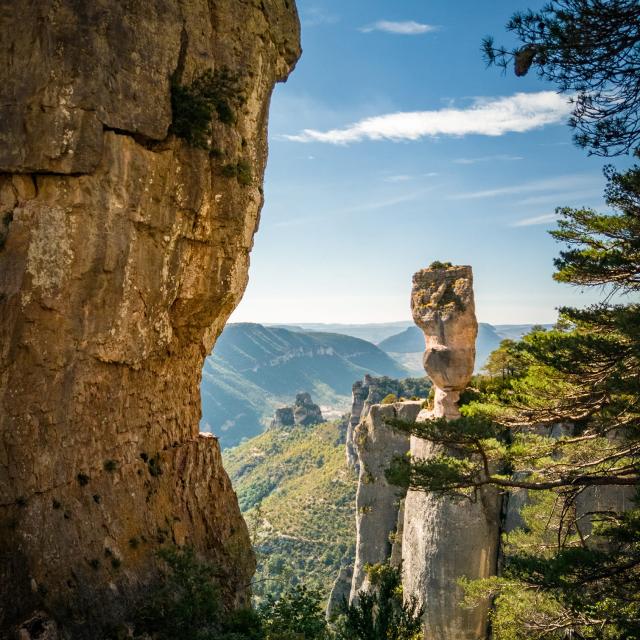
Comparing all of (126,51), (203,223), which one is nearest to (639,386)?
(203,223)

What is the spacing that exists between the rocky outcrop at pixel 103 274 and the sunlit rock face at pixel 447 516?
9.52 m

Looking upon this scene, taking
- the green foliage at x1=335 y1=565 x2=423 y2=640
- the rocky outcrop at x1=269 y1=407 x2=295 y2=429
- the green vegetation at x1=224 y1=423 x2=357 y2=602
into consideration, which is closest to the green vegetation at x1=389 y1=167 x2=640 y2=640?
the green foliage at x1=335 y1=565 x2=423 y2=640

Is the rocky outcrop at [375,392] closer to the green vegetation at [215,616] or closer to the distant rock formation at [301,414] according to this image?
the distant rock formation at [301,414]

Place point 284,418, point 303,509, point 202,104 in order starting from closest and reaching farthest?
1. point 202,104
2. point 303,509
3. point 284,418

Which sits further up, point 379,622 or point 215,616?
point 215,616

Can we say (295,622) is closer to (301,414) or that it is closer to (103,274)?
(103,274)

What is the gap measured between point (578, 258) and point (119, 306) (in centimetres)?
903

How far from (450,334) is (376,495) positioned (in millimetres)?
11824

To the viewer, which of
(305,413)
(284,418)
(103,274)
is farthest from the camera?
(284,418)

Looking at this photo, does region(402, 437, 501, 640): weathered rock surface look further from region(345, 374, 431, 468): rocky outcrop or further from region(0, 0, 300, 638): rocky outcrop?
region(345, 374, 431, 468): rocky outcrop

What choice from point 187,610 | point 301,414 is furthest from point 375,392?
point 187,610

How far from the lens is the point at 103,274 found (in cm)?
1078

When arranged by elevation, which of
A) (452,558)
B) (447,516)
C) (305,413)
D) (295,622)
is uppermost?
(295,622)

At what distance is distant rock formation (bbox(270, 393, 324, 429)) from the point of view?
348 feet
